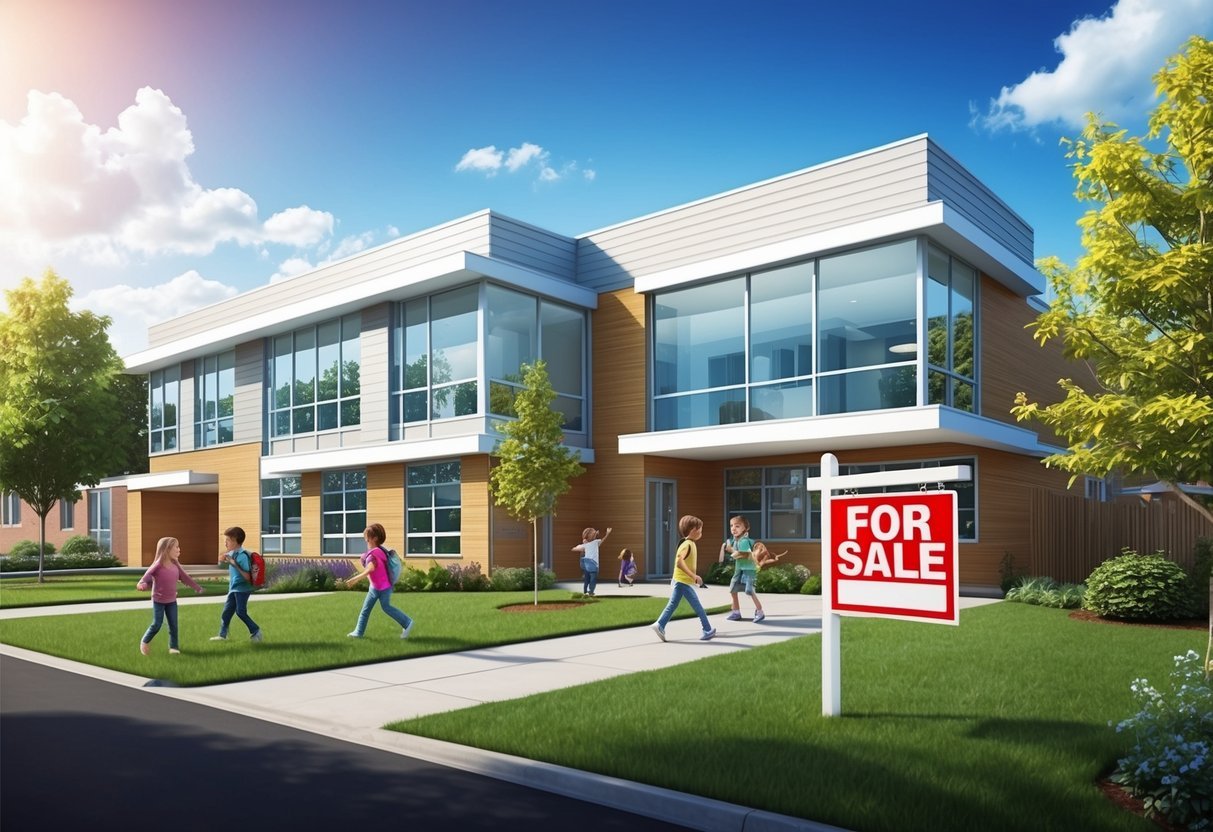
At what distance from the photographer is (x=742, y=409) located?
902 inches

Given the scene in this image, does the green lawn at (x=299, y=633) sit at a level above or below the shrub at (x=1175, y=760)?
below

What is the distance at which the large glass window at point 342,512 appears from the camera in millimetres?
27469

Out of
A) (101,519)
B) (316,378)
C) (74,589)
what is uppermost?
(316,378)

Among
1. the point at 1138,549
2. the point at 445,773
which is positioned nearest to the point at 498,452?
the point at 445,773

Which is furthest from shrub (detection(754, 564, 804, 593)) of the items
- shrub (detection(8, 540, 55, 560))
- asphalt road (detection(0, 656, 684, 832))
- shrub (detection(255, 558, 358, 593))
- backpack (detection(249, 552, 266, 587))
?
shrub (detection(8, 540, 55, 560))

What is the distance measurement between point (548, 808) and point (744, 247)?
18.9 m

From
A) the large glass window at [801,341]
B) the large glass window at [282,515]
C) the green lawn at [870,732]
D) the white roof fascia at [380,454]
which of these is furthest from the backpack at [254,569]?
the large glass window at [282,515]

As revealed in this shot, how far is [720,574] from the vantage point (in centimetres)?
2361

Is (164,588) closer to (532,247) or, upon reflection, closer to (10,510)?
(532,247)

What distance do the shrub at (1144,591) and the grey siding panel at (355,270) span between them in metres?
15.7

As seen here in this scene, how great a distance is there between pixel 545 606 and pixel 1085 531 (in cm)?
1272

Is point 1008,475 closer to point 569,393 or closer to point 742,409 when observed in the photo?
point 742,409

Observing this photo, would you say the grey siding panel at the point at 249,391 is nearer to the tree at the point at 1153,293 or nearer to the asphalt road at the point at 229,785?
the asphalt road at the point at 229,785

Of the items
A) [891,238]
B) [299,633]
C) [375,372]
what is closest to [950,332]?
[891,238]
